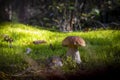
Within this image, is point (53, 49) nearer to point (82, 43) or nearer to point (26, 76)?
point (82, 43)

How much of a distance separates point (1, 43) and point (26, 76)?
1889 millimetres

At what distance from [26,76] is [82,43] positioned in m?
1.00

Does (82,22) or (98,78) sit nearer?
(98,78)

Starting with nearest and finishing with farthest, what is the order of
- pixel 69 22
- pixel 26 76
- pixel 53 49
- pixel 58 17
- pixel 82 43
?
pixel 26 76 < pixel 82 43 < pixel 53 49 < pixel 69 22 < pixel 58 17

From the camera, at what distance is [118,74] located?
5.63ft

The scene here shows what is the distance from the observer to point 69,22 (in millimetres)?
7383

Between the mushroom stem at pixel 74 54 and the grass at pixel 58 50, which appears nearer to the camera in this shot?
the grass at pixel 58 50

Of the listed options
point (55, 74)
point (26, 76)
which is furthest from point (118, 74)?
point (26, 76)

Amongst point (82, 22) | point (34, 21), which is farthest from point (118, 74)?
point (34, 21)

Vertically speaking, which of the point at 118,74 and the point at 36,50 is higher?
the point at 118,74

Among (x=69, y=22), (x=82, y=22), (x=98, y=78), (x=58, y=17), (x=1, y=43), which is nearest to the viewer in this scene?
(x=98, y=78)

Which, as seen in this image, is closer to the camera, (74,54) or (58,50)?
(74,54)

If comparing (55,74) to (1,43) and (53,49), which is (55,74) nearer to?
(53,49)

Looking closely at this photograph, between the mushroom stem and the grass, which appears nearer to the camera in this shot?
the grass
